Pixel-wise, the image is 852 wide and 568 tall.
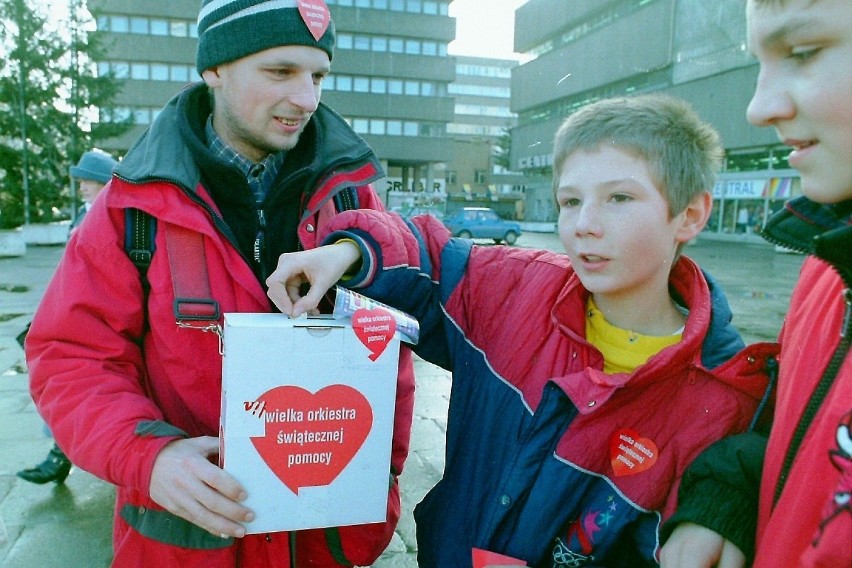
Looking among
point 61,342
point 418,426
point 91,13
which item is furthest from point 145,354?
point 91,13

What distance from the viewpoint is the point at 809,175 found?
91 centimetres

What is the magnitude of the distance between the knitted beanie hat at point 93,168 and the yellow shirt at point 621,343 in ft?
13.8

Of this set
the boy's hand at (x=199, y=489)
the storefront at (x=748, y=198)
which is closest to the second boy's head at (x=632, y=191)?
the boy's hand at (x=199, y=489)

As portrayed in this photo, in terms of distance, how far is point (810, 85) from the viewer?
33.9 inches

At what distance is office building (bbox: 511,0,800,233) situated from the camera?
25.8m

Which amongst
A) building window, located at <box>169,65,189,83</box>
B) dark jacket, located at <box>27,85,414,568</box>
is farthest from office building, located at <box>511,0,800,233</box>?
building window, located at <box>169,65,189,83</box>

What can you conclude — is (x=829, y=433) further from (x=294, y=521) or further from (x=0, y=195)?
(x=0, y=195)

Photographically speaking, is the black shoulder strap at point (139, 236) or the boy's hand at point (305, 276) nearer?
the boy's hand at point (305, 276)

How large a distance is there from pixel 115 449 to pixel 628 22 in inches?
1512

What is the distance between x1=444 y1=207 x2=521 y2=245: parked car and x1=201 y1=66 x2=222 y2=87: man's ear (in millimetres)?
21279

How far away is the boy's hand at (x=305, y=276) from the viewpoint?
1284 mm

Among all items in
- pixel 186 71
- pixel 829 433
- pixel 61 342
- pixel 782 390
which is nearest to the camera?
pixel 829 433

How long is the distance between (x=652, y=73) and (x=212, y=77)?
35.1m

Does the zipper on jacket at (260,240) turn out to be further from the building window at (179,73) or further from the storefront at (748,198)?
the building window at (179,73)
